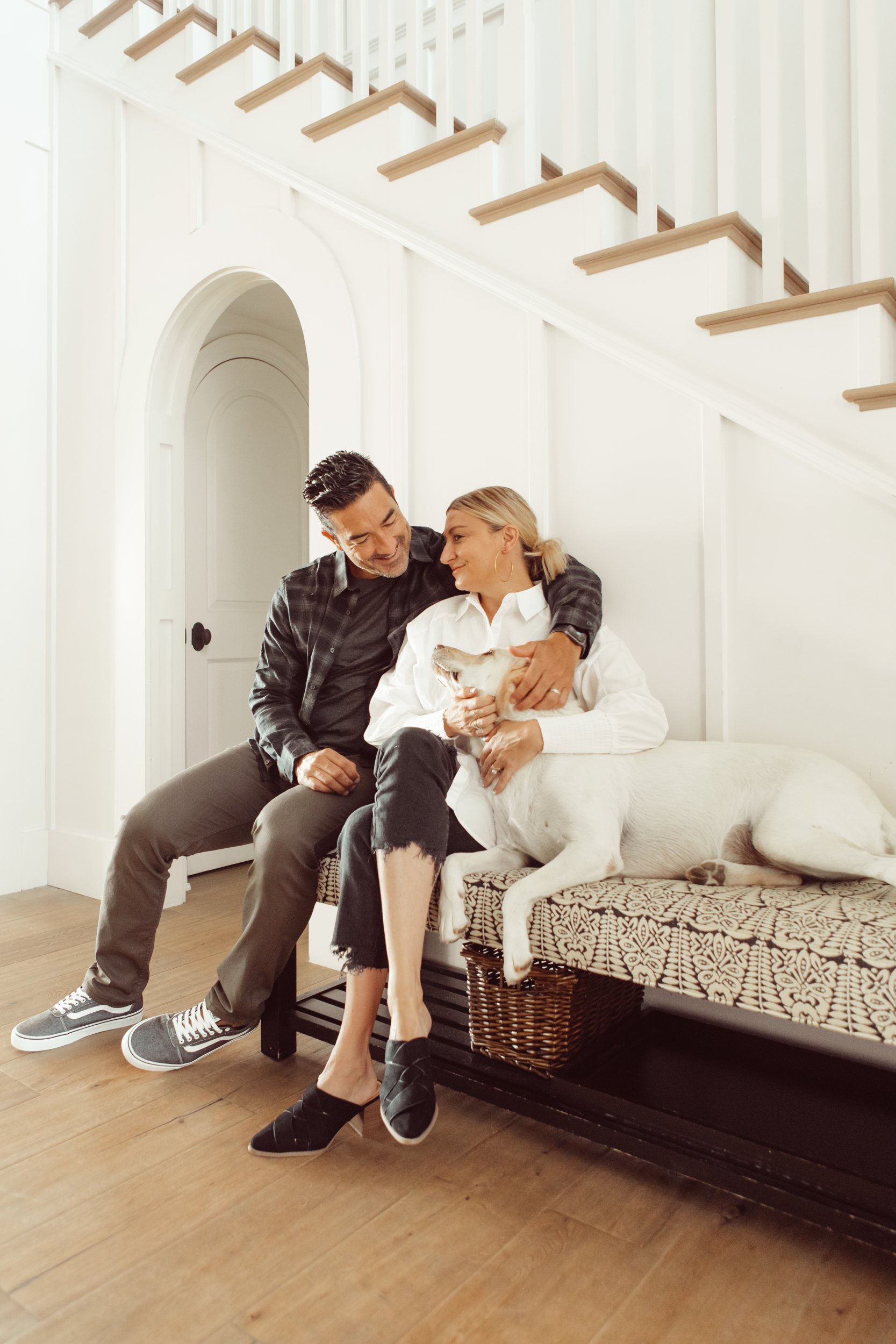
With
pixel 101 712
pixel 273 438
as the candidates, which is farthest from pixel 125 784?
pixel 273 438

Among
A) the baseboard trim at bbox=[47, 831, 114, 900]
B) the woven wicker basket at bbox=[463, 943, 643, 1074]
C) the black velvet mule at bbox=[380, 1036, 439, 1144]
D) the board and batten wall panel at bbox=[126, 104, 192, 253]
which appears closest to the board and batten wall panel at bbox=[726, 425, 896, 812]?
the woven wicker basket at bbox=[463, 943, 643, 1074]

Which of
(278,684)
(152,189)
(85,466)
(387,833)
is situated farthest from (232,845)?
(152,189)

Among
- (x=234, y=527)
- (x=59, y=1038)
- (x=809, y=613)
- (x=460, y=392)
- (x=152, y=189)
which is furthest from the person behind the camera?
(x=234, y=527)

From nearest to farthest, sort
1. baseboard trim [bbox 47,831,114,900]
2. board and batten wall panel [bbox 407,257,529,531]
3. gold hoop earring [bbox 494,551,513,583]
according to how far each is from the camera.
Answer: gold hoop earring [bbox 494,551,513,583]
board and batten wall panel [bbox 407,257,529,531]
baseboard trim [bbox 47,831,114,900]

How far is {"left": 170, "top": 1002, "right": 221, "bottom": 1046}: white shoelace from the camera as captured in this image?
72.4 inches

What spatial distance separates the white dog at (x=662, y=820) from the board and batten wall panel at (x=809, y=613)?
16 cm

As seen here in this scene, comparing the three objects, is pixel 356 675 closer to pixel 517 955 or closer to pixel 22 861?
pixel 517 955

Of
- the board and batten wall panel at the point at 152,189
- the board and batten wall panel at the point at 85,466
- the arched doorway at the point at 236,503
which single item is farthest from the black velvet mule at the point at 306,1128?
the board and batten wall panel at the point at 152,189

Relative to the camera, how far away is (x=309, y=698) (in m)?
2.07

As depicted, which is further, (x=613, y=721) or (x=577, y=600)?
(x=577, y=600)

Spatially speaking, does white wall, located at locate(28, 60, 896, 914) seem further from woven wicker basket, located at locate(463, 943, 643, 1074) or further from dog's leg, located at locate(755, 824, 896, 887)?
woven wicker basket, located at locate(463, 943, 643, 1074)

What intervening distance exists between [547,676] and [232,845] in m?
0.88

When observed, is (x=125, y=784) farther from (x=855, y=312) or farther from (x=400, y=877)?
(x=855, y=312)

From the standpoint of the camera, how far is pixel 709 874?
1.55 m
